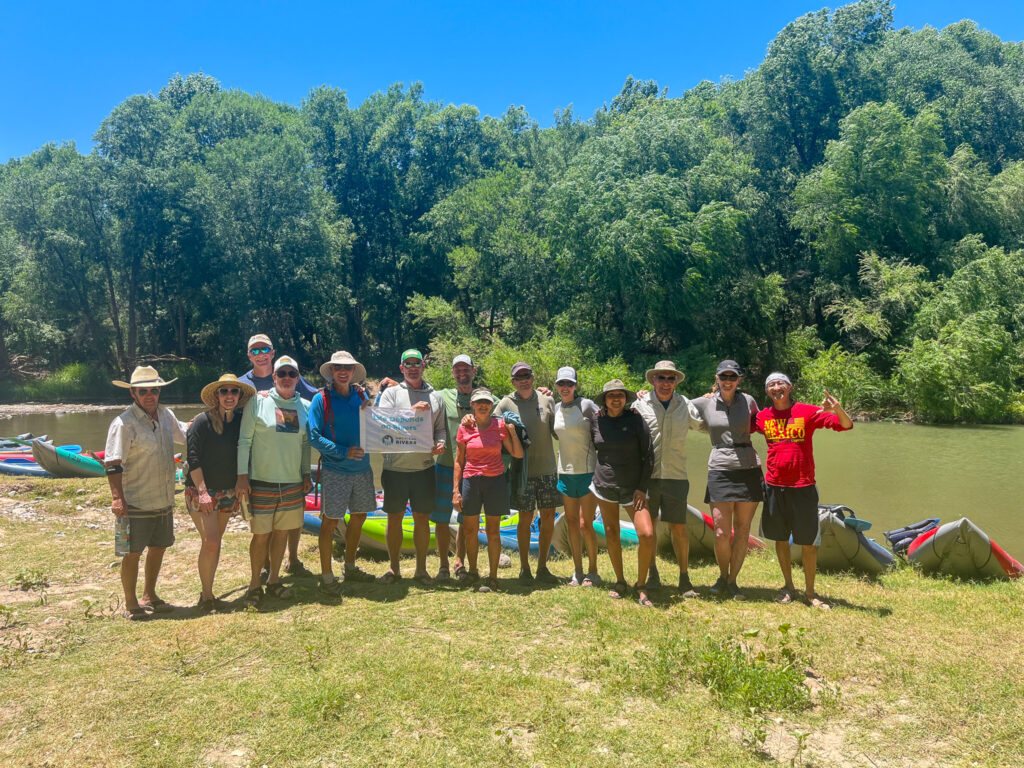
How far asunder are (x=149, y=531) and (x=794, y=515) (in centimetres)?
526

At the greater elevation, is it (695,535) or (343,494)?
(343,494)

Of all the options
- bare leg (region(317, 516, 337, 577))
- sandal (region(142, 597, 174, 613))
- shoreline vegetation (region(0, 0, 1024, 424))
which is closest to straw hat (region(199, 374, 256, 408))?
bare leg (region(317, 516, 337, 577))

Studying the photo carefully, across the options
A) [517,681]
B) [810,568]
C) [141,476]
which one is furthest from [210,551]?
[810,568]

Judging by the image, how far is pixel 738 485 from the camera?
5.69m

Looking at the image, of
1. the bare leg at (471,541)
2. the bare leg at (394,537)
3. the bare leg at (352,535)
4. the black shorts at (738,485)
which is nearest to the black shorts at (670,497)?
the black shorts at (738,485)

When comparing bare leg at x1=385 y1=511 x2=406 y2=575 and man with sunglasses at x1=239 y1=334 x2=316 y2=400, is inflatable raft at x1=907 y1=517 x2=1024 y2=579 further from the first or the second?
man with sunglasses at x1=239 y1=334 x2=316 y2=400

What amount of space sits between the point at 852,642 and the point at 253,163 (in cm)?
3699

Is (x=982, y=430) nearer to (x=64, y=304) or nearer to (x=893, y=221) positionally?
(x=893, y=221)

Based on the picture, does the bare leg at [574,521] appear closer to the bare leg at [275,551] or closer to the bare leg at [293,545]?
the bare leg at [275,551]

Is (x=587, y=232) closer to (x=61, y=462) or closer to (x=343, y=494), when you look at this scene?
(x=61, y=462)

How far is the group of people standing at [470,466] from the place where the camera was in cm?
547

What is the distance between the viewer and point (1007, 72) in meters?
38.8

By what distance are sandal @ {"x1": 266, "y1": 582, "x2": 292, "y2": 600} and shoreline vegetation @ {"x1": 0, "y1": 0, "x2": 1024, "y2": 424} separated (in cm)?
2115

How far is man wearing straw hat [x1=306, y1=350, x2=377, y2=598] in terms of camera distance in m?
5.86
